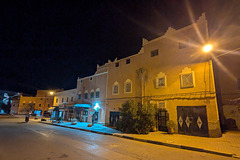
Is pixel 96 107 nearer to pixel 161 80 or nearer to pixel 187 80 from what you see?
pixel 161 80

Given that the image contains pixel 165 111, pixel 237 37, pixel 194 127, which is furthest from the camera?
pixel 237 37

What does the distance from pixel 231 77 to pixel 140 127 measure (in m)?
11.6

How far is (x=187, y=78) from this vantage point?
542 inches

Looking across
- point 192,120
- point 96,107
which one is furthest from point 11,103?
point 192,120

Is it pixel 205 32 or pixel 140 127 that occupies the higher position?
pixel 205 32

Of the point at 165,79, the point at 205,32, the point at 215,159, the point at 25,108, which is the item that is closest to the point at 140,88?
the point at 165,79

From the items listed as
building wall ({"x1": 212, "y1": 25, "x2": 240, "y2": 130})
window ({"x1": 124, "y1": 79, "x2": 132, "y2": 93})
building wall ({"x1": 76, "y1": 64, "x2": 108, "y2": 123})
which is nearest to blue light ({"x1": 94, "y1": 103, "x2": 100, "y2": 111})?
building wall ({"x1": 76, "y1": 64, "x2": 108, "y2": 123})

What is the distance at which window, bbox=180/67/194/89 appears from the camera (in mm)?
13455

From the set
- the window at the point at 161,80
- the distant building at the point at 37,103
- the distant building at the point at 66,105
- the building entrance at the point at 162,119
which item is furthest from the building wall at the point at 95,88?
the distant building at the point at 37,103

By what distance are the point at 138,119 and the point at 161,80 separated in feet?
17.2

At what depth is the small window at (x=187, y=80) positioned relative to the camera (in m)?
13.5

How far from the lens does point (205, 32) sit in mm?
13375

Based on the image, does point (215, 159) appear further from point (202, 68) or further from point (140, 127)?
point (202, 68)

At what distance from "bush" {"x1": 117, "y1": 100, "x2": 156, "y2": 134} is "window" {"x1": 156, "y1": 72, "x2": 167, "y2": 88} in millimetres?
2912
